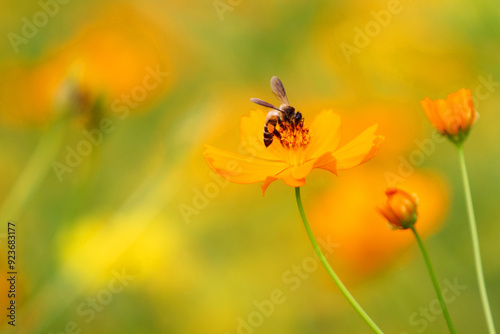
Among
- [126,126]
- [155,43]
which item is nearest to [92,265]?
[126,126]

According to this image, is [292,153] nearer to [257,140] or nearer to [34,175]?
[257,140]

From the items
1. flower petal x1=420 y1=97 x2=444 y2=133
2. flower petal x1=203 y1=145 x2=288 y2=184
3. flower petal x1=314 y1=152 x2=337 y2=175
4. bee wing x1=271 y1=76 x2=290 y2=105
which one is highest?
flower petal x1=420 y1=97 x2=444 y2=133

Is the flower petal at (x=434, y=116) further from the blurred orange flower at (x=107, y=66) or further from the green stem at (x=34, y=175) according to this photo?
the blurred orange flower at (x=107, y=66)

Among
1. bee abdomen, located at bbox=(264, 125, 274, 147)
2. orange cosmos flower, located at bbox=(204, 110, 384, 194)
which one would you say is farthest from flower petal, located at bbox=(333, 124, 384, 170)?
bee abdomen, located at bbox=(264, 125, 274, 147)

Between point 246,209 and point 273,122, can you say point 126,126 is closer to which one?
point 246,209

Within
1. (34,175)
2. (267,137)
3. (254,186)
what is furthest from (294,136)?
(254,186)

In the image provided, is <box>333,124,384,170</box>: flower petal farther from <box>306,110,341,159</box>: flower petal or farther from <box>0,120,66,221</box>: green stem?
<box>0,120,66,221</box>: green stem

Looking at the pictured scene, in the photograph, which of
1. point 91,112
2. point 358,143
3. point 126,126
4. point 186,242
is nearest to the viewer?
point 358,143

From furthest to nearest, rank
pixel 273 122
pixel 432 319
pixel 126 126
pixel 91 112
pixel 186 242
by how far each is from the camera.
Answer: pixel 126 126 < pixel 186 242 < pixel 432 319 < pixel 91 112 < pixel 273 122
